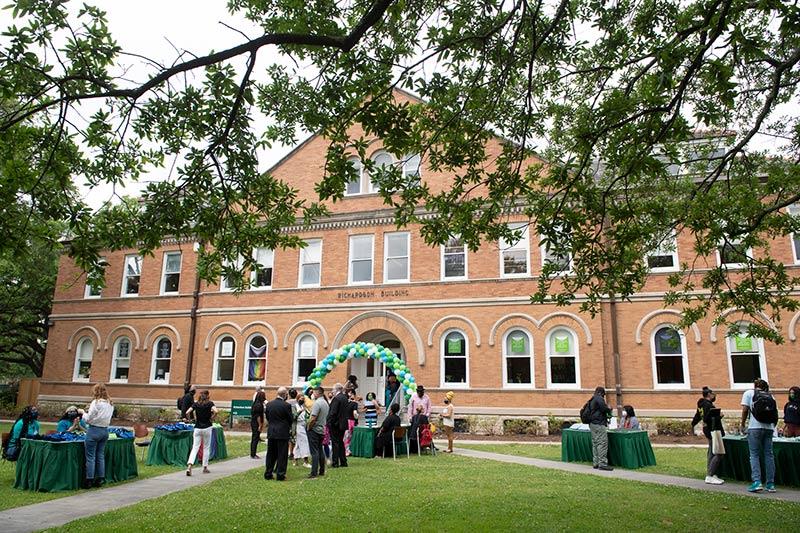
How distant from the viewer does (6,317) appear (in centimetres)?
3198

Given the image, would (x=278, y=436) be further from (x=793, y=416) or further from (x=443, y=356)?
(x=793, y=416)

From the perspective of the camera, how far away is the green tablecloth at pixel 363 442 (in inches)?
590

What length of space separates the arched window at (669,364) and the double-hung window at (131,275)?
22.8 m

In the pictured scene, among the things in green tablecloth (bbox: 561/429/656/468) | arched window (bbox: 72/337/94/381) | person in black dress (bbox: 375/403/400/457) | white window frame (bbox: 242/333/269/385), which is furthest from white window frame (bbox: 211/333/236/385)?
green tablecloth (bbox: 561/429/656/468)

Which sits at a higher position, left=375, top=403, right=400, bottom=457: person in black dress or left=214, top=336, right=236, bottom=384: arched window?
left=214, top=336, right=236, bottom=384: arched window

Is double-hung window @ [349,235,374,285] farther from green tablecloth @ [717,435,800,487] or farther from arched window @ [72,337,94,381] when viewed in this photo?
green tablecloth @ [717,435,800,487]

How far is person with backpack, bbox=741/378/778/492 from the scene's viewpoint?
9.97 m

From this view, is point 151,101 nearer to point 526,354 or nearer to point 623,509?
point 623,509

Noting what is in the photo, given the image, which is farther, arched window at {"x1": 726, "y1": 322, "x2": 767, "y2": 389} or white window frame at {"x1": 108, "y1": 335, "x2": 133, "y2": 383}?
white window frame at {"x1": 108, "y1": 335, "x2": 133, "y2": 383}

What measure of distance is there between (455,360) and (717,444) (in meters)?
11.3

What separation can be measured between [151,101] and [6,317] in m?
31.2

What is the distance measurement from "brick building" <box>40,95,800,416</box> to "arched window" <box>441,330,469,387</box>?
5 cm

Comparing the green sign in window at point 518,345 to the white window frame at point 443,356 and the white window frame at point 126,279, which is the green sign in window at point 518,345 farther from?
the white window frame at point 126,279

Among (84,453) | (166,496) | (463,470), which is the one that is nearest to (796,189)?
(463,470)
